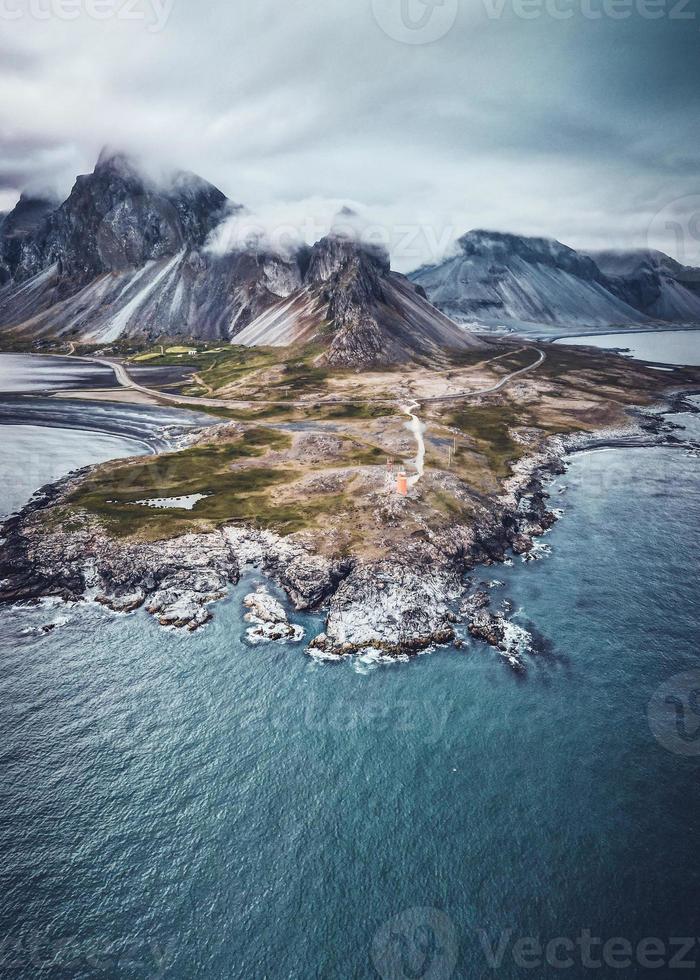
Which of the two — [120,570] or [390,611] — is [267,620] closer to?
[390,611]

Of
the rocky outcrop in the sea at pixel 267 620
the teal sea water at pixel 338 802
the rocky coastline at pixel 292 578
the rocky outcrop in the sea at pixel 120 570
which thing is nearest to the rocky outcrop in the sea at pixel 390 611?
the rocky coastline at pixel 292 578

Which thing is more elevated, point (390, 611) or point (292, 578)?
point (292, 578)

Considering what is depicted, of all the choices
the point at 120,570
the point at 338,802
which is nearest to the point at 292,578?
the point at 120,570

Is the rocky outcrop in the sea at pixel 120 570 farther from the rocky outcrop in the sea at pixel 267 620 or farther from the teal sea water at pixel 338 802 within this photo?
the rocky outcrop in the sea at pixel 267 620

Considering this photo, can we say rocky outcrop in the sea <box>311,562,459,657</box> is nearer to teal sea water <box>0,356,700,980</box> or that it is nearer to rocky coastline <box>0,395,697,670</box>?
rocky coastline <box>0,395,697,670</box>

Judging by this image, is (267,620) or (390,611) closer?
(267,620)

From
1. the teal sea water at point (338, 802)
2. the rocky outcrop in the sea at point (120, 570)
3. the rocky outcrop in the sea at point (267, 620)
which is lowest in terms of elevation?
the teal sea water at point (338, 802)

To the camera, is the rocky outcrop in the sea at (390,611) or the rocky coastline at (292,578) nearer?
the rocky outcrop in the sea at (390,611)
